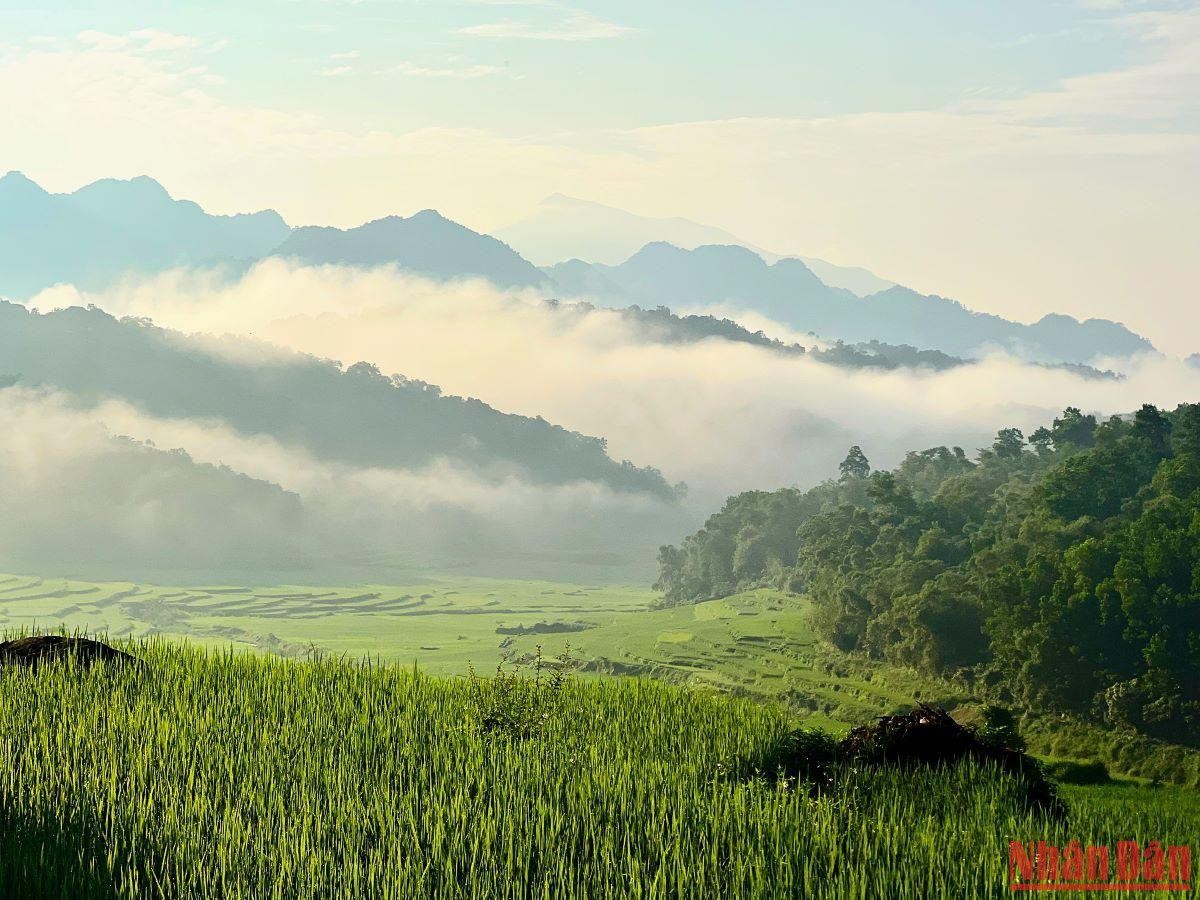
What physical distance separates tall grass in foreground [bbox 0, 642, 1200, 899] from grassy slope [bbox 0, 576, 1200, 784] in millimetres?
4635

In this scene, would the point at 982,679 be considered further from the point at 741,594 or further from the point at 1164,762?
the point at 741,594

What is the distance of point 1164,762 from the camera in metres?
38.9

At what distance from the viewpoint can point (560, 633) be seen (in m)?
68.8

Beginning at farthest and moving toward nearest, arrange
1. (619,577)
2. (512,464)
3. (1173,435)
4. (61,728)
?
(512,464)
(619,577)
(1173,435)
(61,728)

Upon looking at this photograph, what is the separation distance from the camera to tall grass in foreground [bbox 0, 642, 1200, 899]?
31.6 feet

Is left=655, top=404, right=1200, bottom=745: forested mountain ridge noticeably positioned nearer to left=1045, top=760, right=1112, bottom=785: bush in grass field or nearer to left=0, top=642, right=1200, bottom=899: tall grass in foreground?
left=1045, top=760, right=1112, bottom=785: bush in grass field

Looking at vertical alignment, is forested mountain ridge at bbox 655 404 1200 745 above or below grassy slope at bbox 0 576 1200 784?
above

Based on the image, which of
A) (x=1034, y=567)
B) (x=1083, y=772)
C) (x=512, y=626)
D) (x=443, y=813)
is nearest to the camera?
(x=443, y=813)

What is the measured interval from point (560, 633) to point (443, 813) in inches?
2284

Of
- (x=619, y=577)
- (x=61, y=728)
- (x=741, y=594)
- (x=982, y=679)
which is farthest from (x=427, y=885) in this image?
(x=619, y=577)

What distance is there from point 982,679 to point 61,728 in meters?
40.3

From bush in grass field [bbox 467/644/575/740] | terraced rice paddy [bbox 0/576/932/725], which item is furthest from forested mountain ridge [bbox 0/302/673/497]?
bush in grass field [bbox 467/644/575/740]

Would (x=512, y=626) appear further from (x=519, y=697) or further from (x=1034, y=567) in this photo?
(x=519, y=697)

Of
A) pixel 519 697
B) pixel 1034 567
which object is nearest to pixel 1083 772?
pixel 1034 567
